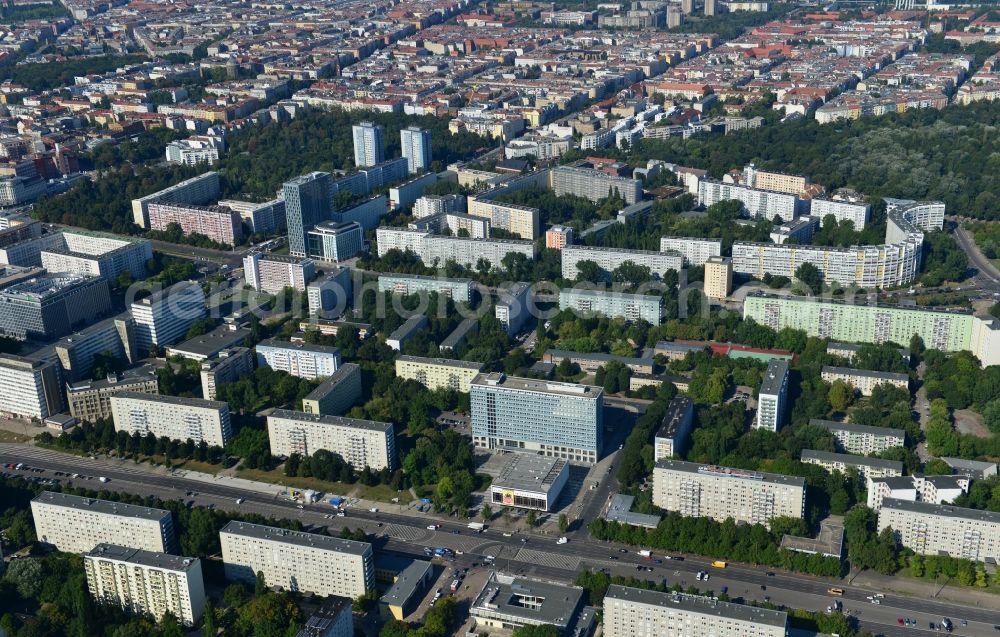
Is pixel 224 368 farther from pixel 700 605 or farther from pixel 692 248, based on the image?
pixel 692 248

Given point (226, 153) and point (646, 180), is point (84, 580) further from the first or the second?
point (226, 153)

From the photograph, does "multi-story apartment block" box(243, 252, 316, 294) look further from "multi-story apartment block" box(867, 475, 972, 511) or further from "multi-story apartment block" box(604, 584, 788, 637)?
"multi-story apartment block" box(867, 475, 972, 511)

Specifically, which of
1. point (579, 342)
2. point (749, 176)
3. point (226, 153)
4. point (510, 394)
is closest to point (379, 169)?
point (226, 153)

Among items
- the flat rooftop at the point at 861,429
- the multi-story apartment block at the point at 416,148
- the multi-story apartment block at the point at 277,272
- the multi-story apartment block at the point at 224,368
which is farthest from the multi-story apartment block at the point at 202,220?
the flat rooftop at the point at 861,429

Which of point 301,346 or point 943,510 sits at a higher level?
point 301,346

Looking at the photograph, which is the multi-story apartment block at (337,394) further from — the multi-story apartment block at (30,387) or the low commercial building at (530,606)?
the low commercial building at (530,606)

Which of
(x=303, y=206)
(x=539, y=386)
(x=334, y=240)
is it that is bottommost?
(x=539, y=386)

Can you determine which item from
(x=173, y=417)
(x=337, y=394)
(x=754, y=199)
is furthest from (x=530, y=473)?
(x=754, y=199)
